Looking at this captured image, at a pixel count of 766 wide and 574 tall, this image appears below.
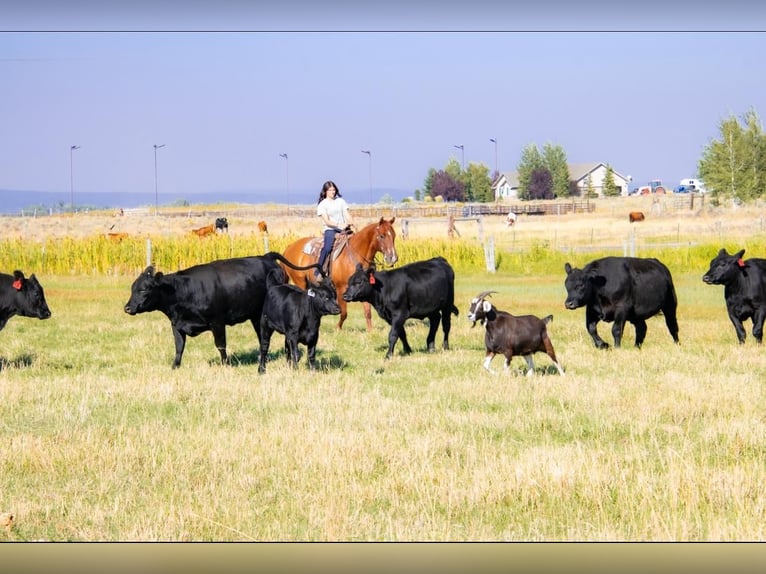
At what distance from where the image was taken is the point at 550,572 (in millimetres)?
6430

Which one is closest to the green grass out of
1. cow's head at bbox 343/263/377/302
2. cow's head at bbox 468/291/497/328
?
cow's head at bbox 468/291/497/328

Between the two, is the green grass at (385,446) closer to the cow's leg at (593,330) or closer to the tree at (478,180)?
the cow's leg at (593,330)

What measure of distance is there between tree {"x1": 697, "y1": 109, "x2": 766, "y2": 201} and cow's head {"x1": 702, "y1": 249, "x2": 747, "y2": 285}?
8.69 metres

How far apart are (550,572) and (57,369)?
8241 mm

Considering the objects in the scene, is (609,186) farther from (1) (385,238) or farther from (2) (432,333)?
(2) (432,333)

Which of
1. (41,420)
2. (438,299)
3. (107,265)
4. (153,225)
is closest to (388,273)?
(438,299)

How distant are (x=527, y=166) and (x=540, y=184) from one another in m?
0.69

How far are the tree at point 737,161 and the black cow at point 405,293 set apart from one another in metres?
10.6

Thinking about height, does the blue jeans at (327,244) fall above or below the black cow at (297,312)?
above

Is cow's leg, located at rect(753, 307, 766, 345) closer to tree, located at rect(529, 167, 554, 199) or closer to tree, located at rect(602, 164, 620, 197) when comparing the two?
tree, located at rect(529, 167, 554, 199)

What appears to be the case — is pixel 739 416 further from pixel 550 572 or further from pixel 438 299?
pixel 438 299

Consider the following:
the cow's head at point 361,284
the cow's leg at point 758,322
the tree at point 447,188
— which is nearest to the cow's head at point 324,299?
the cow's head at point 361,284

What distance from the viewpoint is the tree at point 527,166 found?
31.9 m

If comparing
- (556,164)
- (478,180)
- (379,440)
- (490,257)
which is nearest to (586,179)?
(556,164)
